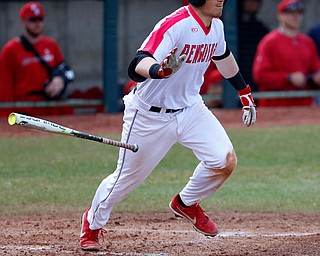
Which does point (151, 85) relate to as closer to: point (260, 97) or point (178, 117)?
point (178, 117)

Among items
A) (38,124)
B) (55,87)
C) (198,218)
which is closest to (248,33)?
(55,87)

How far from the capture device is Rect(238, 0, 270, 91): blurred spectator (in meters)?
12.5

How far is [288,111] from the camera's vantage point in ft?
40.6

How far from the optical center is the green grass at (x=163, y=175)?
7250 millimetres

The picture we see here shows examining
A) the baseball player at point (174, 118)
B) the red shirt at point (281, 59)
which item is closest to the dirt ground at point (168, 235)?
the baseball player at point (174, 118)

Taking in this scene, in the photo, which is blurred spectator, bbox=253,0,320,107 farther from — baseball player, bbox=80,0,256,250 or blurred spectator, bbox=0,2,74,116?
baseball player, bbox=80,0,256,250

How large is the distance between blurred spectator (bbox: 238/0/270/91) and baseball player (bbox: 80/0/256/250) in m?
7.15

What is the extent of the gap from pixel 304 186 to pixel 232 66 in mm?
2528

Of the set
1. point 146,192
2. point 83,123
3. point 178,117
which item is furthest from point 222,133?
point 83,123

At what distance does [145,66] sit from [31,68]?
6528mm

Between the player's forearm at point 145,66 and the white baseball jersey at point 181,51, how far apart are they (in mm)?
105

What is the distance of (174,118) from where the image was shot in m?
5.33

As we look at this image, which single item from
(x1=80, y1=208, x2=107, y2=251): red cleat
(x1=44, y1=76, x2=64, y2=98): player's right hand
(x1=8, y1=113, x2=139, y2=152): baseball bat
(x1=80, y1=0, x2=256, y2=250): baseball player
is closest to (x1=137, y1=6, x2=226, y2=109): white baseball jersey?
(x1=80, y1=0, x2=256, y2=250): baseball player

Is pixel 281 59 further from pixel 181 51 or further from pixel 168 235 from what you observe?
pixel 181 51
